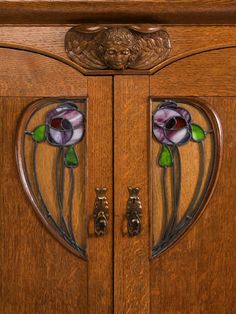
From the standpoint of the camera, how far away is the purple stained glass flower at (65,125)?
3.74ft

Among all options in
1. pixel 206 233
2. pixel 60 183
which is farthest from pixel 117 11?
pixel 206 233

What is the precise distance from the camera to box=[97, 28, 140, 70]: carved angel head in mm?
1086

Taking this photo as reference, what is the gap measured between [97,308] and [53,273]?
0.38 ft

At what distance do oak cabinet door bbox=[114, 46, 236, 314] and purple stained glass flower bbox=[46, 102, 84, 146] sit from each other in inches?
3.1

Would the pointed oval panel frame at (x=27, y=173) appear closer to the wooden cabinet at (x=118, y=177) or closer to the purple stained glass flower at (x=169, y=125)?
the wooden cabinet at (x=118, y=177)

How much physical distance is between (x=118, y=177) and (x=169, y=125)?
0.49ft

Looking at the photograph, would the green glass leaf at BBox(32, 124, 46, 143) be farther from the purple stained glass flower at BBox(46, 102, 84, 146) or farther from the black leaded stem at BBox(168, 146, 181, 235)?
the black leaded stem at BBox(168, 146, 181, 235)

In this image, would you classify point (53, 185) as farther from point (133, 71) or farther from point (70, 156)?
point (133, 71)

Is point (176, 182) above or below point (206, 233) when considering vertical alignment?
above

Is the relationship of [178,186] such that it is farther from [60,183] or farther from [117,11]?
[117,11]

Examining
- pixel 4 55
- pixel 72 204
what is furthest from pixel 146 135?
pixel 4 55

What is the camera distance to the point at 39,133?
1142 mm

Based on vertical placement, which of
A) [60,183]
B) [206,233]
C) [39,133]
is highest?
[39,133]

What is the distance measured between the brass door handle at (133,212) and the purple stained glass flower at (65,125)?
16 centimetres
